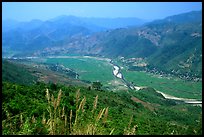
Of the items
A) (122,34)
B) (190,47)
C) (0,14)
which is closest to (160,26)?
(122,34)

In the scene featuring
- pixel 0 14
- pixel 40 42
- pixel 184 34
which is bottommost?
pixel 40 42

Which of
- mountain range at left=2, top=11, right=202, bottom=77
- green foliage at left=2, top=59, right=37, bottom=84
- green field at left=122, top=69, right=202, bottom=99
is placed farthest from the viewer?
mountain range at left=2, top=11, right=202, bottom=77

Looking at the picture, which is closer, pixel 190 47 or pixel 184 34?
pixel 190 47

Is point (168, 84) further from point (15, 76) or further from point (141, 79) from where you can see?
point (15, 76)

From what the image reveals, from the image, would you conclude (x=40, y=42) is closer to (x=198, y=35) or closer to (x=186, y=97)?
(x=198, y=35)

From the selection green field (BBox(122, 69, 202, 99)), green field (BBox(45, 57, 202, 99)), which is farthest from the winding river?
green field (BBox(122, 69, 202, 99))

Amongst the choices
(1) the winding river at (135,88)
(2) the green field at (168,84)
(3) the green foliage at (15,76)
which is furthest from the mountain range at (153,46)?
(3) the green foliage at (15,76)

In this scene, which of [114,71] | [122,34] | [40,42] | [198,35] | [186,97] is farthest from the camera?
[40,42]

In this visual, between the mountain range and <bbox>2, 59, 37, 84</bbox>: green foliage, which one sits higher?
<bbox>2, 59, 37, 84</bbox>: green foliage

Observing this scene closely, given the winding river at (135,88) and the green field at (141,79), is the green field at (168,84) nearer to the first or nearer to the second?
the green field at (141,79)

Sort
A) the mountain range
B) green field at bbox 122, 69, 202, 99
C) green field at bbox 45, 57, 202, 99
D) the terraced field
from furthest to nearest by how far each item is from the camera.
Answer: the mountain range < the terraced field < green field at bbox 45, 57, 202, 99 < green field at bbox 122, 69, 202, 99

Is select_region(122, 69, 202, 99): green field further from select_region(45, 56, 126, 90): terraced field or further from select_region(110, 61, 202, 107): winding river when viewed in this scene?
select_region(45, 56, 126, 90): terraced field
